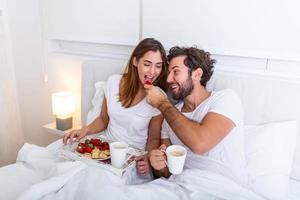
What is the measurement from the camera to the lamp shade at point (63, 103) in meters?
2.27

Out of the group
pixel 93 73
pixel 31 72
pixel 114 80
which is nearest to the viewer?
pixel 114 80

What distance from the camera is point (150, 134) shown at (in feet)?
5.57

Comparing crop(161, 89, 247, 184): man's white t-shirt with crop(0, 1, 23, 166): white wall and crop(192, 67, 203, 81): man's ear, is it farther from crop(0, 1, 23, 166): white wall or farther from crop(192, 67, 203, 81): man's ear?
crop(0, 1, 23, 166): white wall

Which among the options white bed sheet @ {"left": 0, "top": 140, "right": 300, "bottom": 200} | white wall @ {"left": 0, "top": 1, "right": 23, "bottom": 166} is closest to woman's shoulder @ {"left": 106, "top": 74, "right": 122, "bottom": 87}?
white bed sheet @ {"left": 0, "top": 140, "right": 300, "bottom": 200}

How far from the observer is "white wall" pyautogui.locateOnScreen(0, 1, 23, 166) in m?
2.29

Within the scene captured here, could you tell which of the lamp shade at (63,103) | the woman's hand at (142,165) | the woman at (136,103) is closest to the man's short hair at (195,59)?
the woman at (136,103)

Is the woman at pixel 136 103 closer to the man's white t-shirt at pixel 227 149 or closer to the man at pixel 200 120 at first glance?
the man at pixel 200 120

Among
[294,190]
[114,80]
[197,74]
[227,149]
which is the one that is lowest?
[294,190]

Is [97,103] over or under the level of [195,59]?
under

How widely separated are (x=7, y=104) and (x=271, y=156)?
1926 millimetres

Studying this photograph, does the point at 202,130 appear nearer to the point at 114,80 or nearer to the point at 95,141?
the point at 95,141

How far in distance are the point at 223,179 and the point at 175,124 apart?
1.05 feet

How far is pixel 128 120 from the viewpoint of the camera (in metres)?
1.75

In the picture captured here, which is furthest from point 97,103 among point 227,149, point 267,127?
point 267,127
